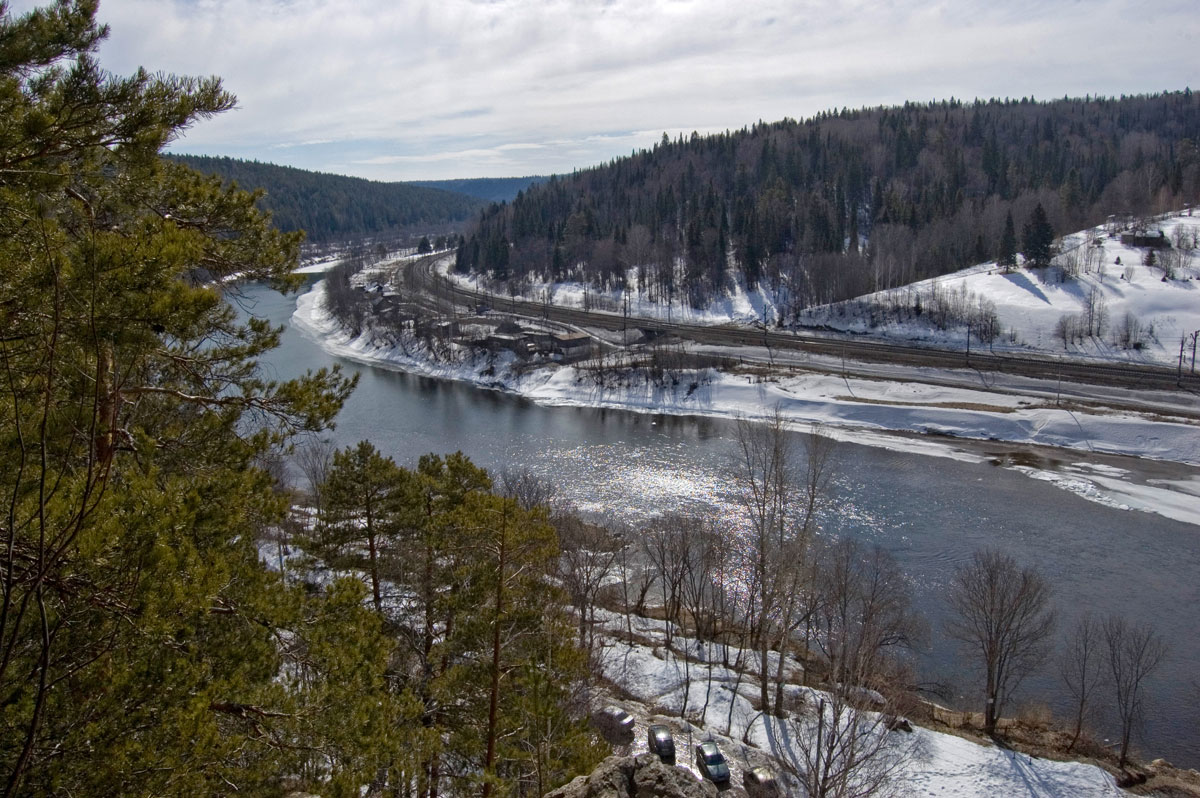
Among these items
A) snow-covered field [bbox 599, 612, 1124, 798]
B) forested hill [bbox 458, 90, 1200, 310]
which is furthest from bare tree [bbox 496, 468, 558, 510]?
forested hill [bbox 458, 90, 1200, 310]

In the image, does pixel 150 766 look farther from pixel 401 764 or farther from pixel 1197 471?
pixel 1197 471

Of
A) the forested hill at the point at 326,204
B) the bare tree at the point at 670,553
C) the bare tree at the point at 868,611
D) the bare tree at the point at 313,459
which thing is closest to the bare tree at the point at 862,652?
the bare tree at the point at 868,611

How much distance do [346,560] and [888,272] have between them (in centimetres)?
6289

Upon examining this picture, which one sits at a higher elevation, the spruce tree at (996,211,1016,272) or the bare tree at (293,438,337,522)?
the spruce tree at (996,211,1016,272)

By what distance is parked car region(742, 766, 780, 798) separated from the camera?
12.5 metres

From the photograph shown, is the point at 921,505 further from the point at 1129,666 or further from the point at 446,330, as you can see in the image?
the point at 446,330

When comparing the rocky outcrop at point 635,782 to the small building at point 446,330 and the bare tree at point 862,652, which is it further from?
the small building at point 446,330

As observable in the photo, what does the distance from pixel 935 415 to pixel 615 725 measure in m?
28.6

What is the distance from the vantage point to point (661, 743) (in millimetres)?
12656

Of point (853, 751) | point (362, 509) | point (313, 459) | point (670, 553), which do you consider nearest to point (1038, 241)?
point (670, 553)

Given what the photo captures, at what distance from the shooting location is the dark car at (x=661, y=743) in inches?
488

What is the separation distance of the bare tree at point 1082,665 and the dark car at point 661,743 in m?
8.94

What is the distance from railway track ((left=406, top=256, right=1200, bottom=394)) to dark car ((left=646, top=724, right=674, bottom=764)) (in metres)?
37.2

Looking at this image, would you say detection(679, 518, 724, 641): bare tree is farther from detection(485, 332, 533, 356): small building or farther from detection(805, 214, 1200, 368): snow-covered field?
detection(805, 214, 1200, 368): snow-covered field
